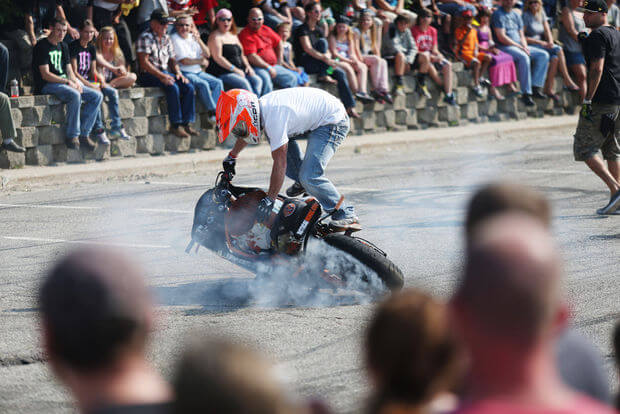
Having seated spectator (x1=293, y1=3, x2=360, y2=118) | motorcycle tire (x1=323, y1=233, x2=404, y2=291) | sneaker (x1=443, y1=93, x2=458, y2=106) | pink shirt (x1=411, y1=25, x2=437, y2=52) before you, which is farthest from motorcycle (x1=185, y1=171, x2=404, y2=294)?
sneaker (x1=443, y1=93, x2=458, y2=106)

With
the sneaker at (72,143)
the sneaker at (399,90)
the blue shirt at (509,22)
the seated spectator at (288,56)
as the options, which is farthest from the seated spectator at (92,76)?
the blue shirt at (509,22)

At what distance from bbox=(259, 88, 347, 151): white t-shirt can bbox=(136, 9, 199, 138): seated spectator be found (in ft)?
22.2

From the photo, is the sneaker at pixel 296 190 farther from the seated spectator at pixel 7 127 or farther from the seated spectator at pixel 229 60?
the seated spectator at pixel 229 60

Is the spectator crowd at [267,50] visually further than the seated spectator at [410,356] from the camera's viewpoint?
Yes

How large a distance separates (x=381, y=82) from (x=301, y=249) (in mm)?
10406

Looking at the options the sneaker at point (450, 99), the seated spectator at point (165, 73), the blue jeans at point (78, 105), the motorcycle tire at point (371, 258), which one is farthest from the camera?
the sneaker at point (450, 99)

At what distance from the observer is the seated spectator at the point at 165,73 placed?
42.5ft

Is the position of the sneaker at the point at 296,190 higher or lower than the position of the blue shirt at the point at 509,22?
higher

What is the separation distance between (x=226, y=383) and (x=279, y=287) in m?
4.58

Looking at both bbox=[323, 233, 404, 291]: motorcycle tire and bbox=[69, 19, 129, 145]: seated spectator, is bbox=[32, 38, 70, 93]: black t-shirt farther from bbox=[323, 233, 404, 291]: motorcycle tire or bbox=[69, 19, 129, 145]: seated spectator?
bbox=[323, 233, 404, 291]: motorcycle tire

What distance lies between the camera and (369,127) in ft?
53.2

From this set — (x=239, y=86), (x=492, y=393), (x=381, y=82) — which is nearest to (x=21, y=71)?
(x=239, y=86)

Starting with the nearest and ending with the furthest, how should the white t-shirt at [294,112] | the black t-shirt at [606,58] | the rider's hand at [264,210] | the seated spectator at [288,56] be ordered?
the rider's hand at [264,210], the white t-shirt at [294,112], the black t-shirt at [606,58], the seated spectator at [288,56]

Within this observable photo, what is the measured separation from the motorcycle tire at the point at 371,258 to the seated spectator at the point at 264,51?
8404 millimetres
